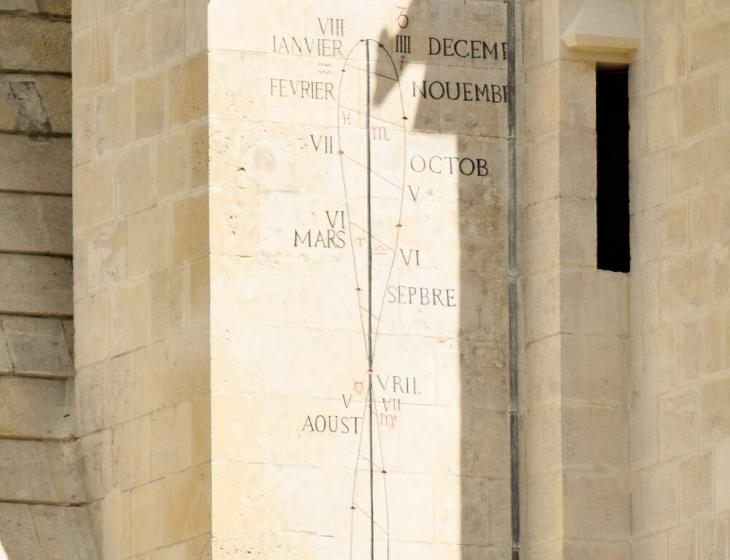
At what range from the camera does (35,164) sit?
20.2 meters

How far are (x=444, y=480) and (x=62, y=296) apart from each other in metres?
2.74

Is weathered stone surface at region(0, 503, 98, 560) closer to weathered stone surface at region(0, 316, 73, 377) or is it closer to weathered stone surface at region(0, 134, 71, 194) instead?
weathered stone surface at region(0, 316, 73, 377)

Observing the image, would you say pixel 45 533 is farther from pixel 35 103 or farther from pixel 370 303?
pixel 35 103

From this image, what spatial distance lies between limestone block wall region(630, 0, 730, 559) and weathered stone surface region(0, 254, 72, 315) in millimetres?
3446

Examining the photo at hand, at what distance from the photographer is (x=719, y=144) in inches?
720

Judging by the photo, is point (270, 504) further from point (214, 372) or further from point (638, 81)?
point (638, 81)

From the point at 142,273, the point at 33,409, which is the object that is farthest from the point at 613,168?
the point at 33,409

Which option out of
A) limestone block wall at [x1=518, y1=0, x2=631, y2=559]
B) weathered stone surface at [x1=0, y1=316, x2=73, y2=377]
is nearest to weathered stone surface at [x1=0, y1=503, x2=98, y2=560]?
weathered stone surface at [x1=0, y1=316, x2=73, y2=377]

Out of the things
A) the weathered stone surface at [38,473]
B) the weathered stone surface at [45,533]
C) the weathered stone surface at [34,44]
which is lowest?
the weathered stone surface at [45,533]

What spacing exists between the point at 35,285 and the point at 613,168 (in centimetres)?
352

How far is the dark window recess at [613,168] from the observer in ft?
62.2

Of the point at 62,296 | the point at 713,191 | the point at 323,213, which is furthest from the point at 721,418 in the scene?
the point at 62,296

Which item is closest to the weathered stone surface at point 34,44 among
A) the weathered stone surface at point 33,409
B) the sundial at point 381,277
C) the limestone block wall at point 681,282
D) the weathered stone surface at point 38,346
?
the weathered stone surface at point 38,346

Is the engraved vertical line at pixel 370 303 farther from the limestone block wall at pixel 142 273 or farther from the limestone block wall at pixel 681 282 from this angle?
the limestone block wall at pixel 681 282
